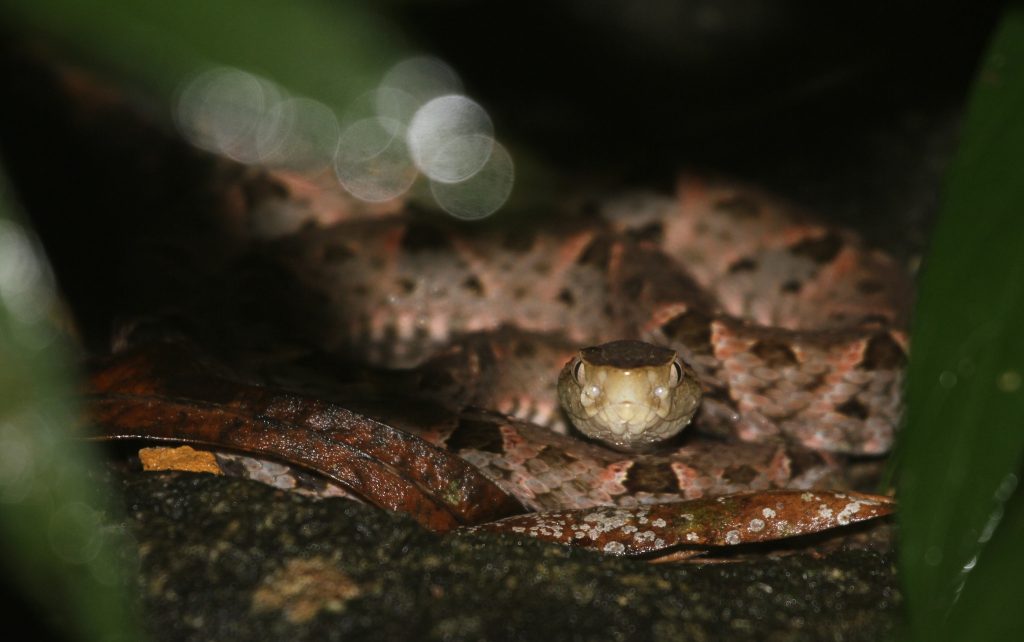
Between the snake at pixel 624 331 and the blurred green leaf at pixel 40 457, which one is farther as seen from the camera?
the snake at pixel 624 331

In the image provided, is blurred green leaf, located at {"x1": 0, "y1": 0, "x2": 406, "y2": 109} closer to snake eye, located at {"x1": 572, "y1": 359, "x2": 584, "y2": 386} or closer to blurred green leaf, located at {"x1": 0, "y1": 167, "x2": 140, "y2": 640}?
blurred green leaf, located at {"x1": 0, "y1": 167, "x2": 140, "y2": 640}

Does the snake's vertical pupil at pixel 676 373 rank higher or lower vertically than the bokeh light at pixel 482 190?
lower

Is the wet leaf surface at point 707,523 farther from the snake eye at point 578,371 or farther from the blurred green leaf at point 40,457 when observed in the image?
the blurred green leaf at point 40,457

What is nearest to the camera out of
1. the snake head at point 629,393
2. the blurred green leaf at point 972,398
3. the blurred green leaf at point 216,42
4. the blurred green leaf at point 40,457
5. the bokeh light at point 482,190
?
the blurred green leaf at point 40,457

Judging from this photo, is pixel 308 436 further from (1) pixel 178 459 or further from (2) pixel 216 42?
(2) pixel 216 42

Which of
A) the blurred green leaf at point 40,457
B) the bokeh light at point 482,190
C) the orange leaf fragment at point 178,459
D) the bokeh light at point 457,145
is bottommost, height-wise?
the orange leaf fragment at point 178,459

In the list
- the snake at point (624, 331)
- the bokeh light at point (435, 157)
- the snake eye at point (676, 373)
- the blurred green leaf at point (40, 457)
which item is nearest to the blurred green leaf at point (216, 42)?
the blurred green leaf at point (40, 457)

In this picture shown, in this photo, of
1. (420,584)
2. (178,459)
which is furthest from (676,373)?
(178,459)
